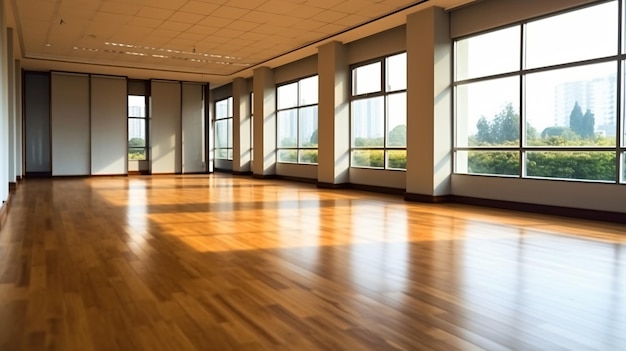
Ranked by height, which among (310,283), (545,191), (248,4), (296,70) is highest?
(248,4)

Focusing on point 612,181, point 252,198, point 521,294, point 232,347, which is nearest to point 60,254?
point 232,347

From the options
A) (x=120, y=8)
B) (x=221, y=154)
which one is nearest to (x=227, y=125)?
(x=221, y=154)

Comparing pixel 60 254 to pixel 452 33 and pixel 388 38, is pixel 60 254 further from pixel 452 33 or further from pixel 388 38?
pixel 388 38

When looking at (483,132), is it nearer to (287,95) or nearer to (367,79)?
(367,79)

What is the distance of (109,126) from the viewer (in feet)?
54.3

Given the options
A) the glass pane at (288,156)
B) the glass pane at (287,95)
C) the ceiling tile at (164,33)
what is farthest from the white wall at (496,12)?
the glass pane at (288,156)

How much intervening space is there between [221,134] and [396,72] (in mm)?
11231

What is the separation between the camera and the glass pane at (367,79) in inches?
436

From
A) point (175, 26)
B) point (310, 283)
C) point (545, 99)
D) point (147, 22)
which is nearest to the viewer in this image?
point (310, 283)

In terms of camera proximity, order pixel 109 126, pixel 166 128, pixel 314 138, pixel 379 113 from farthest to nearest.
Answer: pixel 166 128 < pixel 109 126 < pixel 314 138 < pixel 379 113

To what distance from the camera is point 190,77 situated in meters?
17.2

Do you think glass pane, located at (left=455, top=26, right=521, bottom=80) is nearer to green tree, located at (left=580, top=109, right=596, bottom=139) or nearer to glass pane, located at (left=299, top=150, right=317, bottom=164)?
green tree, located at (left=580, top=109, right=596, bottom=139)

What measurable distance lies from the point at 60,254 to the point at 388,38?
8.12 m

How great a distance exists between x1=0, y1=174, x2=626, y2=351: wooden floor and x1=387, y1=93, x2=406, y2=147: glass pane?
3961mm
